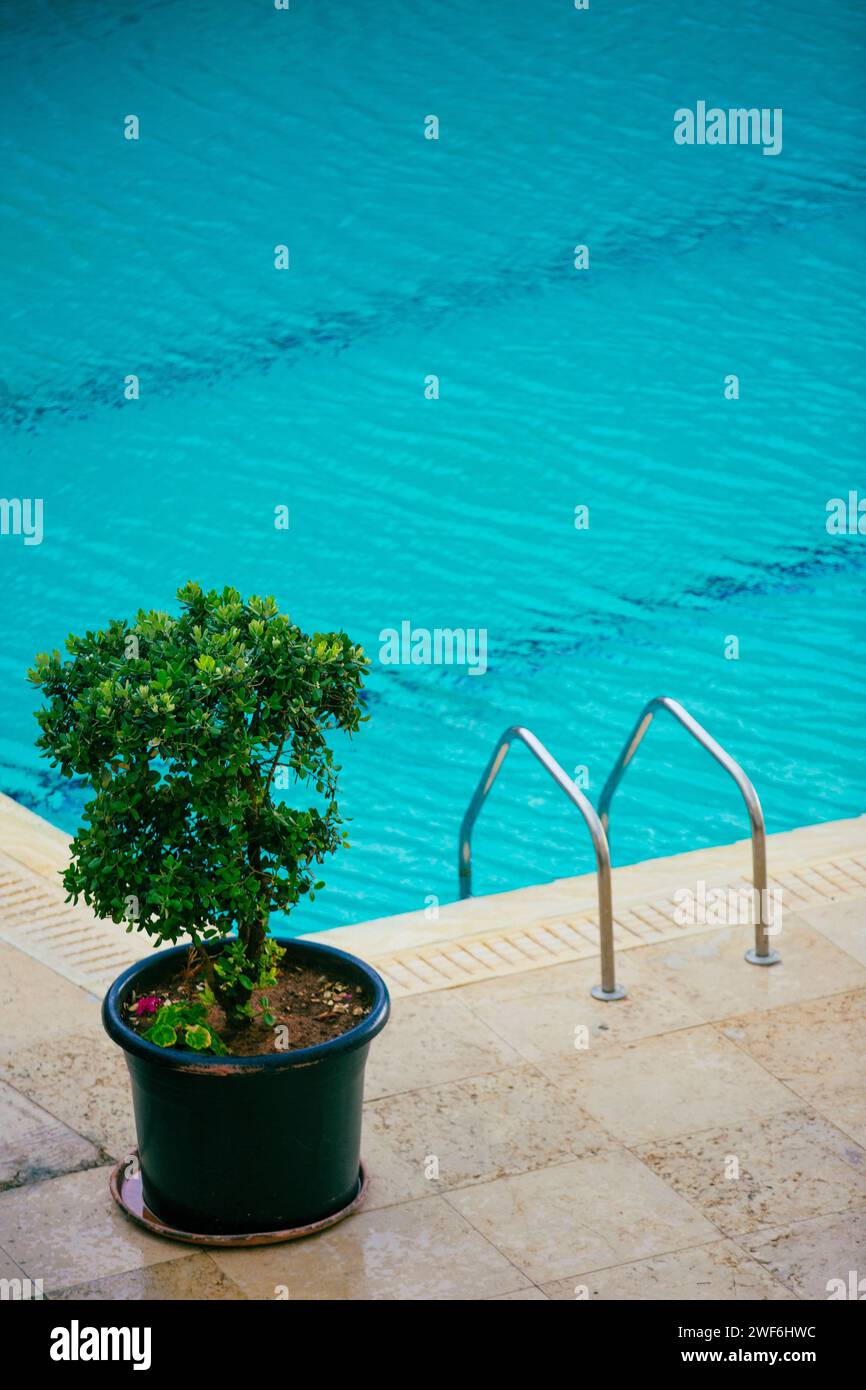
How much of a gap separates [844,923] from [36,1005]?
2.48 metres

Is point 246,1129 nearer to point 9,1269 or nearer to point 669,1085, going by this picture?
point 9,1269

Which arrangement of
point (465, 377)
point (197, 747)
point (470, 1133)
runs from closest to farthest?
point (197, 747)
point (470, 1133)
point (465, 377)

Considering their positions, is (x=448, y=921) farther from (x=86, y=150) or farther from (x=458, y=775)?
(x=86, y=150)

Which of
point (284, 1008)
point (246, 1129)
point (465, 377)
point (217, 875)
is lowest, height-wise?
point (246, 1129)

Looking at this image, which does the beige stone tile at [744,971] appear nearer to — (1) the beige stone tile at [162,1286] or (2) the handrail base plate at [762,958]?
(2) the handrail base plate at [762,958]

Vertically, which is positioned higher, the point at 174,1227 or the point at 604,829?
the point at 604,829

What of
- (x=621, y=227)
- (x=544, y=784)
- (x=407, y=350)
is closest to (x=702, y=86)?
(x=621, y=227)

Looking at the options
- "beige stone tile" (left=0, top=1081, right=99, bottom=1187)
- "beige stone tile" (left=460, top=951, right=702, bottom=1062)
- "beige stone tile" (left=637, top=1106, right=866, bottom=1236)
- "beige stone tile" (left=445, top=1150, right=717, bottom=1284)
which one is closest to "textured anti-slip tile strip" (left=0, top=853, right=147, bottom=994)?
"beige stone tile" (left=0, top=1081, right=99, bottom=1187)

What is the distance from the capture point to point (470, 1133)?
4.49 metres

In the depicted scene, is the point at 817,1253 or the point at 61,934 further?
the point at 61,934

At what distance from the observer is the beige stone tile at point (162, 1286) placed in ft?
12.5

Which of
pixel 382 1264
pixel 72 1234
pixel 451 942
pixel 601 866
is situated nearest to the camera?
pixel 382 1264

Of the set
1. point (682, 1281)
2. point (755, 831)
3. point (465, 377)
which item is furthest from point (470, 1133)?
point (465, 377)

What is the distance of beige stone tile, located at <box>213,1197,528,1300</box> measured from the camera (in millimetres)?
3852
